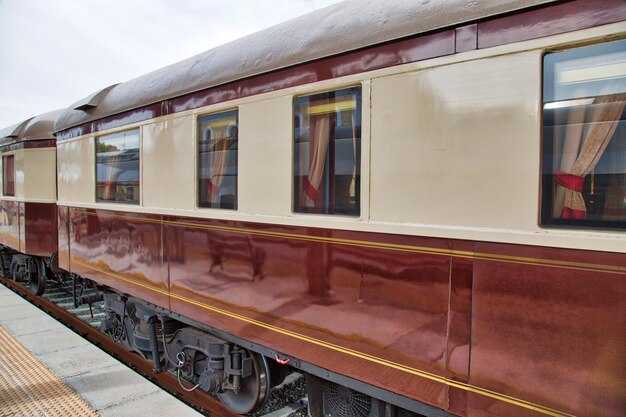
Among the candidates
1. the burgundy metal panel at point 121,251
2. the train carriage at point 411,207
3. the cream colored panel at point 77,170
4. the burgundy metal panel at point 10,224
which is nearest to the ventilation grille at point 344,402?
the train carriage at point 411,207

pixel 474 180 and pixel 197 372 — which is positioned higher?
pixel 474 180

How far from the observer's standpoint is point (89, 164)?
5391 mm

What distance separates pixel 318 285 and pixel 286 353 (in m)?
0.62

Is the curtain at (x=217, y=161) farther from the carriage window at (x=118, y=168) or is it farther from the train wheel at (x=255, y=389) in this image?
the train wheel at (x=255, y=389)

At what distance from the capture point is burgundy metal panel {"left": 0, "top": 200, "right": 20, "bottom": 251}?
879 centimetres

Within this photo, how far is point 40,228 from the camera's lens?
8.17 meters

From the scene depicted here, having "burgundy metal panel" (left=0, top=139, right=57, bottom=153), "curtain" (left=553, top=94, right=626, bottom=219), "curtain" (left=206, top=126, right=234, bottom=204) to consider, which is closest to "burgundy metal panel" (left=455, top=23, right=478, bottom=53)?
"curtain" (left=553, top=94, right=626, bottom=219)

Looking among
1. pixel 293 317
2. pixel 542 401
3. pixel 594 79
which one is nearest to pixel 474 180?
pixel 594 79

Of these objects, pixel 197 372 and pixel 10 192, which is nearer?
pixel 197 372

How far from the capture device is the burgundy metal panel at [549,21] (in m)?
1.72

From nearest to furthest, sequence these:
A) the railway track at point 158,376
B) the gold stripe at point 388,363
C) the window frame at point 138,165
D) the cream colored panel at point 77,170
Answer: the gold stripe at point 388,363, the railway track at point 158,376, the window frame at point 138,165, the cream colored panel at point 77,170

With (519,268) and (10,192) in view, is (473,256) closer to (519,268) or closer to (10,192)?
(519,268)

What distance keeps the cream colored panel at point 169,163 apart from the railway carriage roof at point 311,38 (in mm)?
292

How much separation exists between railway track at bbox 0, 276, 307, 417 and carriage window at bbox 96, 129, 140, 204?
2.13 metres
